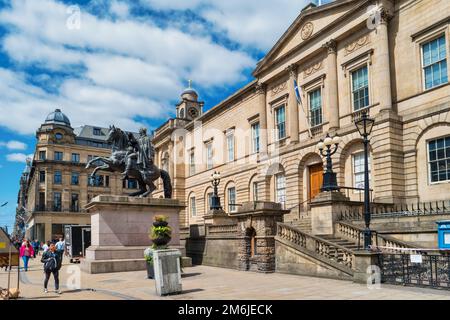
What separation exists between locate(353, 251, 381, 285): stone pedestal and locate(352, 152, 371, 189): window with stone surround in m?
13.1

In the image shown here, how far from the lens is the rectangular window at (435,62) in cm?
2256

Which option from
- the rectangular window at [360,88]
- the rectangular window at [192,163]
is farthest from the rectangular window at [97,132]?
the rectangular window at [360,88]

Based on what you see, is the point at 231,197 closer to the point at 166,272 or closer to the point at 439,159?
the point at 439,159

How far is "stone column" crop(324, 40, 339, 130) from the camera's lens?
2816 cm

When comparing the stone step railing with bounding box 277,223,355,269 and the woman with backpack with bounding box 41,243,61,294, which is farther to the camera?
the stone step railing with bounding box 277,223,355,269

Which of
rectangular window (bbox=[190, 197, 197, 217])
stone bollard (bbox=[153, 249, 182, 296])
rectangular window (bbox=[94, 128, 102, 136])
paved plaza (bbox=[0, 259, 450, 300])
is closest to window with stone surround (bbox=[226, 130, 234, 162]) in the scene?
rectangular window (bbox=[190, 197, 197, 217])

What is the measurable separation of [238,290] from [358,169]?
632 inches

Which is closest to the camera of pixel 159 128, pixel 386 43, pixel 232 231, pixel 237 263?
pixel 237 263

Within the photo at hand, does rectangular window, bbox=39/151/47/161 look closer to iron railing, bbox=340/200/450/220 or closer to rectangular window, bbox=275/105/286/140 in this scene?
rectangular window, bbox=275/105/286/140

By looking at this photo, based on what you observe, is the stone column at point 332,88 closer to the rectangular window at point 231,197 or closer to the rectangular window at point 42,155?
the rectangular window at point 231,197
